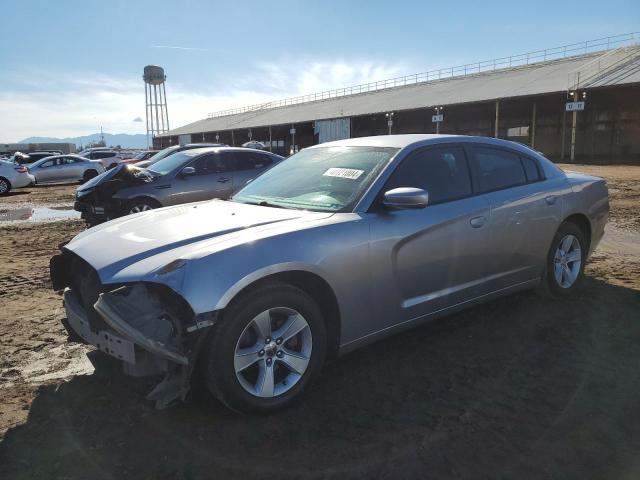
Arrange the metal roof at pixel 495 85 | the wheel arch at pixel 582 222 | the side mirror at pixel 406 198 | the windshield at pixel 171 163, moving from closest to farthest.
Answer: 1. the side mirror at pixel 406 198
2. the wheel arch at pixel 582 222
3. the windshield at pixel 171 163
4. the metal roof at pixel 495 85

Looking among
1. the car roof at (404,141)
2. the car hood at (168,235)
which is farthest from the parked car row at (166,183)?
the car hood at (168,235)

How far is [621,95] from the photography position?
108 feet

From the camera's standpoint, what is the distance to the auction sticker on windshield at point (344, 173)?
12.3 feet

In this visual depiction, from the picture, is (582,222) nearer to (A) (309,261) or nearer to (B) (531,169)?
(B) (531,169)

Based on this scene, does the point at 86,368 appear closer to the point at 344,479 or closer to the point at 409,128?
the point at 344,479

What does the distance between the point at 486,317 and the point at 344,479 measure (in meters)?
2.58

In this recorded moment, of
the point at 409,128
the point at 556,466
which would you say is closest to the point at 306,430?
the point at 556,466

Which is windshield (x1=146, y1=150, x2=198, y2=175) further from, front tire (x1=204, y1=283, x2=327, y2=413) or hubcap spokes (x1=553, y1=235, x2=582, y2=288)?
front tire (x1=204, y1=283, x2=327, y2=413)

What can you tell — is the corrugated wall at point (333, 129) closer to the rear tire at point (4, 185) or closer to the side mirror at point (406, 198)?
the rear tire at point (4, 185)

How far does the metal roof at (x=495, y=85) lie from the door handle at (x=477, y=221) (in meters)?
30.0

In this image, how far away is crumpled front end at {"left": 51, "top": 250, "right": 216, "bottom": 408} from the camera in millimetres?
2627

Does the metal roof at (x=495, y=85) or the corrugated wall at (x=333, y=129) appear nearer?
the metal roof at (x=495, y=85)

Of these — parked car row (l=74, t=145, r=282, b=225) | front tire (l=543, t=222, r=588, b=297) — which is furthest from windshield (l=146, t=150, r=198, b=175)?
front tire (l=543, t=222, r=588, b=297)

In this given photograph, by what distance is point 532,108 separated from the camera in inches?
1471
